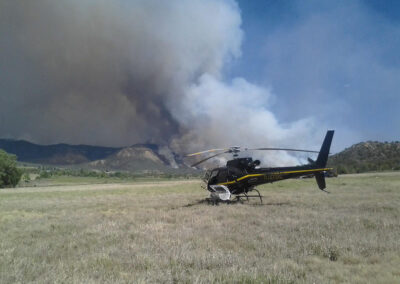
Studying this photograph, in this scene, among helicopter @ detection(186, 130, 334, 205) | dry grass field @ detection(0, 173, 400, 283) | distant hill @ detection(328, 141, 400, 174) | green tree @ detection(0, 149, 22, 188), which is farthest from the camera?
distant hill @ detection(328, 141, 400, 174)

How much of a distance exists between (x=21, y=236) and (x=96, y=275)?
650 centimetres

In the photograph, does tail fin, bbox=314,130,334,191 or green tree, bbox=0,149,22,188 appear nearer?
tail fin, bbox=314,130,334,191

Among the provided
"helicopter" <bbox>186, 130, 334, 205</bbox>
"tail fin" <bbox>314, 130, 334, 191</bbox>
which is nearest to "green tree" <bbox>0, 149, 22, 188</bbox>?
"helicopter" <bbox>186, 130, 334, 205</bbox>

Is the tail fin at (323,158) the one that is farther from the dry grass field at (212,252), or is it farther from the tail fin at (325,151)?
the dry grass field at (212,252)

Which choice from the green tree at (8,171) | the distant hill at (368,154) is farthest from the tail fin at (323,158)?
the distant hill at (368,154)

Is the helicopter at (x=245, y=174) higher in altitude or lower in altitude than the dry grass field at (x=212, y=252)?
higher

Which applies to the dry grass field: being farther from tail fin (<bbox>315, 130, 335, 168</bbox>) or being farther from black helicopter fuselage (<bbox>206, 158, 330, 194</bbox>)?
tail fin (<bbox>315, 130, 335, 168</bbox>)

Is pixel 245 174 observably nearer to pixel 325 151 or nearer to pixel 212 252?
pixel 325 151

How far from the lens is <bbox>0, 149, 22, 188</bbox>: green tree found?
85.9 metres

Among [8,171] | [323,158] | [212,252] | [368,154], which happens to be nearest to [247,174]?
[323,158]

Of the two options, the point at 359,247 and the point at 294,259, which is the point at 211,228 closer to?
the point at 294,259

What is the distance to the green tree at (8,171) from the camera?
85875 millimetres

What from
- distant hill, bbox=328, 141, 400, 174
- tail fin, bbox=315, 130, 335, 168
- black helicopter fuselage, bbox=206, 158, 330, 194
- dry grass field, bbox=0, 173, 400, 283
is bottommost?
dry grass field, bbox=0, 173, 400, 283

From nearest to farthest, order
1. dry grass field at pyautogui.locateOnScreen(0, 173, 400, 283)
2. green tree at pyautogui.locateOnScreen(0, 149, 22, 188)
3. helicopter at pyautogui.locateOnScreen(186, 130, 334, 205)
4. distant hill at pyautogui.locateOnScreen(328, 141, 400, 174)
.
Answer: dry grass field at pyautogui.locateOnScreen(0, 173, 400, 283) → helicopter at pyautogui.locateOnScreen(186, 130, 334, 205) → green tree at pyautogui.locateOnScreen(0, 149, 22, 188) → distant hill at pyautogui.locateOnScreen(328, 141, 400, 174)
